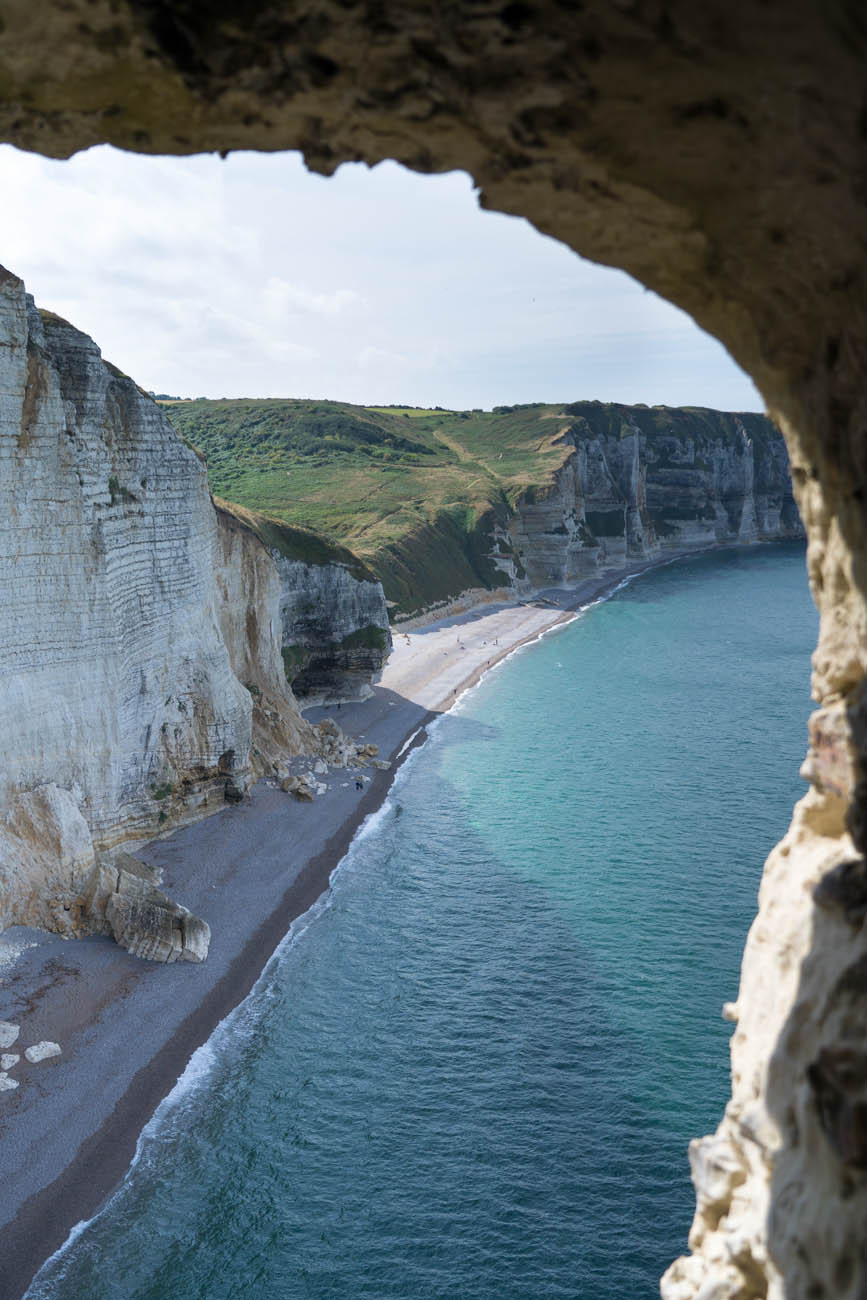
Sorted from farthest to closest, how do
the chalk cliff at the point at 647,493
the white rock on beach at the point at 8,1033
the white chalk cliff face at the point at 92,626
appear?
the chalk cliff at the point at 647,493
the white chalk cliff face at the point at 92,626
the white rock on beach at the point at 8,1033

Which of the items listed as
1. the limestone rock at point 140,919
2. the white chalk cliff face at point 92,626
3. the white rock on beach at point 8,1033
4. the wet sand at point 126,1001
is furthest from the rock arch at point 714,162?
the limestone rock at point 140,919

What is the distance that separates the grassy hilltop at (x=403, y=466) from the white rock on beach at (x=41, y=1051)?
73205 mm

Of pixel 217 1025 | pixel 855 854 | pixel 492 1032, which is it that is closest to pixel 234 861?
pixel 217 1025

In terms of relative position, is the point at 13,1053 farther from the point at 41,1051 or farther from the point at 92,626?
the point at 92,626

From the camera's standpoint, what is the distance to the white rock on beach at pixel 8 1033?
28328mm

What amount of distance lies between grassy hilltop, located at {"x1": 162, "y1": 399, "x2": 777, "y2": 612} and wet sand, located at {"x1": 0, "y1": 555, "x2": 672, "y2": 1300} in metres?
55.6

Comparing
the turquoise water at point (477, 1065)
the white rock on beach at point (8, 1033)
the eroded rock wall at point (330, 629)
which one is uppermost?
the eroded rock wall at point (330, 629)

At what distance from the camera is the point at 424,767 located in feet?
197

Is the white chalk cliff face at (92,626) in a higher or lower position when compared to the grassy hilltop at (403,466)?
lower

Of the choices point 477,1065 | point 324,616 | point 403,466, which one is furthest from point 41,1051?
point 403,466

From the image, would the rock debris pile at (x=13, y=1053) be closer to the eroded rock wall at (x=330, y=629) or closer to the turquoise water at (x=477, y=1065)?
the turquoise water at (x=477, y=1065)

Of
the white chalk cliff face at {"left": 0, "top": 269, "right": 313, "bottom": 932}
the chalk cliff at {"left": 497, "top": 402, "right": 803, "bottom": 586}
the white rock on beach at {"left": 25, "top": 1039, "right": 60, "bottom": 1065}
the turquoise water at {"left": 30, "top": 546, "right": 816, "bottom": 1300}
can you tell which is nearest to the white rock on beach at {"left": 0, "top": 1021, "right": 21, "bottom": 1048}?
the white rock on beach at {"left": 25, "top": 1039, "right": 60, "bottom": 1065}

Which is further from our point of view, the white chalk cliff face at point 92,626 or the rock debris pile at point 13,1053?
the white chalk cliff face at point 92,626

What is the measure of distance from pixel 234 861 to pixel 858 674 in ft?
125
